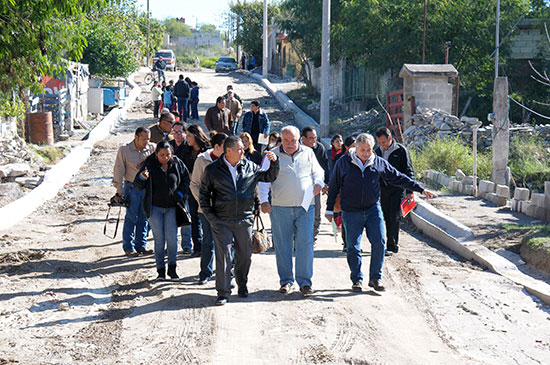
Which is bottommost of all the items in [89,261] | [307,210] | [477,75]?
[89,261]

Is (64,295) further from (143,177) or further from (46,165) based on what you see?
(46,165)

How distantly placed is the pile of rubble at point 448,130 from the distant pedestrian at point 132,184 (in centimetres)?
1094

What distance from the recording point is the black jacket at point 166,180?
8641 mm

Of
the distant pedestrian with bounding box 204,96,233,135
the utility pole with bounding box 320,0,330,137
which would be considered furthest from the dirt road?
the utility pole with bounding box 320,0,330,137

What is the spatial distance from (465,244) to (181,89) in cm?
1663

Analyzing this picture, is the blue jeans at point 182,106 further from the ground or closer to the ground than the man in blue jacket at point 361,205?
further from the ground

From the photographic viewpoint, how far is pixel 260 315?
7395mm

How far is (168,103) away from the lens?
27188mm

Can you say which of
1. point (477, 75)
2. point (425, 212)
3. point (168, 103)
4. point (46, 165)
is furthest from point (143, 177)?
point (477, 75)

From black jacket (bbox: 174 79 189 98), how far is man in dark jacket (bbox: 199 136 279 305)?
59.0 ft

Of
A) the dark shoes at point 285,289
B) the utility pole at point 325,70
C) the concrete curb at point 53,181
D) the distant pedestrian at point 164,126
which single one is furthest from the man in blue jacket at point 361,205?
the utility pole at point 325,70

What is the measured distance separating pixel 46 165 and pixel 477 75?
16.9m

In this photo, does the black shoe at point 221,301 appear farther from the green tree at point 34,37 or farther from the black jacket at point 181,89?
the black jacket at point 181,89

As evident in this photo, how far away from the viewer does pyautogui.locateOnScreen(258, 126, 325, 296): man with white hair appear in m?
8.03
